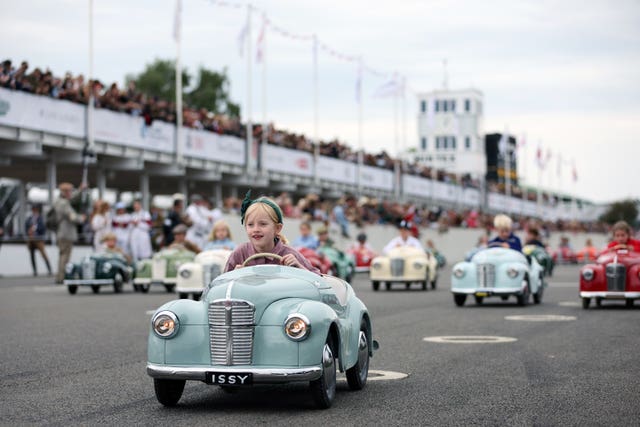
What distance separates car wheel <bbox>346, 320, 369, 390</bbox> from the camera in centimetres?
877

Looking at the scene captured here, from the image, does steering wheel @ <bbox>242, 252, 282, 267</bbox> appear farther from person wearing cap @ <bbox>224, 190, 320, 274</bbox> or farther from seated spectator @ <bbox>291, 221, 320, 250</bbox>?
seated spectator @ <bbox>291, 221, 320, 250</bbox>

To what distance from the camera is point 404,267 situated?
85.4 feet

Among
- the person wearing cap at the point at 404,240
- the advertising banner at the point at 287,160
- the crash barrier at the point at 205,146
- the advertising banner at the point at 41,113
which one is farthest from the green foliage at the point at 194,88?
the person wearing cap at the point at 404,240

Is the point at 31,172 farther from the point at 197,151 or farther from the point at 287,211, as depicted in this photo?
the point at 287,211

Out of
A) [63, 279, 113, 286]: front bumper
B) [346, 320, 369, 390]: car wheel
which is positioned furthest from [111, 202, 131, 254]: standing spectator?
[346, 320, 369, 390]: car wheel

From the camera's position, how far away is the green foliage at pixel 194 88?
350 feet

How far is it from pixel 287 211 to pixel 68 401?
2840 cm

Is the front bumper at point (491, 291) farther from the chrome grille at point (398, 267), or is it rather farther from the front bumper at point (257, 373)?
the front bumper at point (257, 373)

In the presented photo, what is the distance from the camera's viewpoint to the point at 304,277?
8227 millimetres

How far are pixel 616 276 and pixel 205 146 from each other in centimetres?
2695

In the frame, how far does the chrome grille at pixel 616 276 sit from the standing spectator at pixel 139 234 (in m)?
13.8

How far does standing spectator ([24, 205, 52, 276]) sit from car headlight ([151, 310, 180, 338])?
941 inches

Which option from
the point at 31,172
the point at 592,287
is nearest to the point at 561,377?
the point at 592,287

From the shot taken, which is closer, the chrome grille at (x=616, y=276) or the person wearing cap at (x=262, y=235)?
the person wearing cap at (x=262, y=235)
